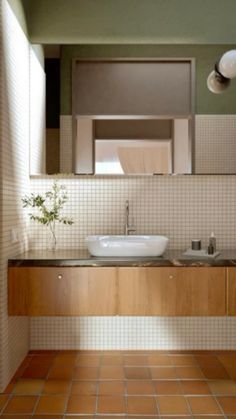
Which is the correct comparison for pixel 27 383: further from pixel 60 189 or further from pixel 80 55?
pixel 80 55

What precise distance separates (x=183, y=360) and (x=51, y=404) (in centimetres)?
112

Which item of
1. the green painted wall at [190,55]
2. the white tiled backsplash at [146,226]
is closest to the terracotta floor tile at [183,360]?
the white tiled backsplash at [146,226]

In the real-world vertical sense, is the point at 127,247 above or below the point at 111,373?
above

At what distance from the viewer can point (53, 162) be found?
3395mm

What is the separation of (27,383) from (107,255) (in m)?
0.99

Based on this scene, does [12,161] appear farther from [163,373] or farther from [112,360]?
[163,373]

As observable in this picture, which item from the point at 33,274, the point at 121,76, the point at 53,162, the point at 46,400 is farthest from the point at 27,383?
the point at 121,76

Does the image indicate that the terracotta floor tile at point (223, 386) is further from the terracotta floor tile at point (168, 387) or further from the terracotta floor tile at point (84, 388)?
the terracotta floor tile at point (84, 388)

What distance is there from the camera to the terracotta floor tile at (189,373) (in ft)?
9.62

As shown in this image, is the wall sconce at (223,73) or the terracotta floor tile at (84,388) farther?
the wall sconce at (223,73)

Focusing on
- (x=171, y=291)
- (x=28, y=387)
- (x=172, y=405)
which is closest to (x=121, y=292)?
(x=171, y=291)

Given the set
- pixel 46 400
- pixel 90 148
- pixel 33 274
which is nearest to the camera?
pixel 46 400

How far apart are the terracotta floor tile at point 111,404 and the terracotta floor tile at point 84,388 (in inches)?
4.3

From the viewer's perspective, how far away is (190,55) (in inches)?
134
